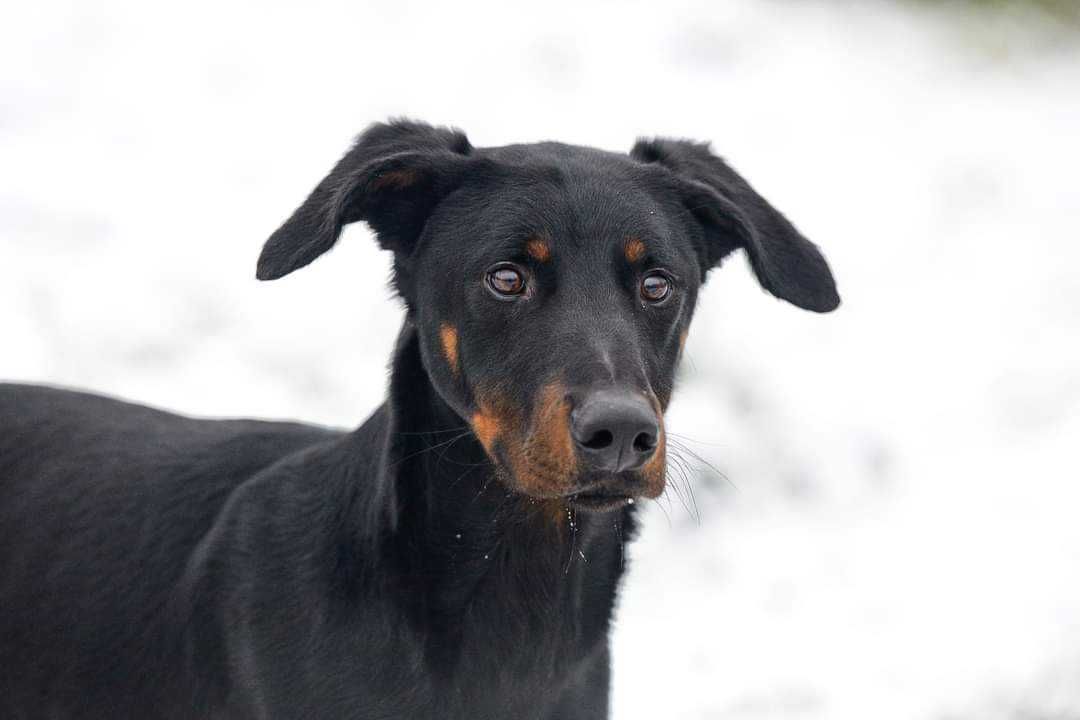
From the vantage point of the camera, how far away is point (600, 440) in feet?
8.86

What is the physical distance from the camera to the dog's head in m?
2.79

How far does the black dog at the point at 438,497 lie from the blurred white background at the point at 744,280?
54.3 inches

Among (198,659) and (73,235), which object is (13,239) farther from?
(198,659)

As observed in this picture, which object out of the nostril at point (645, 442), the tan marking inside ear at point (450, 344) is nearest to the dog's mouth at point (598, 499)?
the nostril at point (645, 442)

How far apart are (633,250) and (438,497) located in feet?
2.21

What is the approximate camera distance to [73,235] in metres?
6.75

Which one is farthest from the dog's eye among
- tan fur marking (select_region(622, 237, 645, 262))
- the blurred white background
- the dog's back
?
the blurred white background

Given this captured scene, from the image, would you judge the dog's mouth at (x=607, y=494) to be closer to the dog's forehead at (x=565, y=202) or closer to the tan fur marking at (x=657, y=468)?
the tan fur marking at (x=657, y=468)

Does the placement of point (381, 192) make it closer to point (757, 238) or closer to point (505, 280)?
point (505, 280)

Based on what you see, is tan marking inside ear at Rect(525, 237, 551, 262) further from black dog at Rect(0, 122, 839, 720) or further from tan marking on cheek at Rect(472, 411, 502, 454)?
tan marking on cheek at Rect(472, 411, 502, 454)

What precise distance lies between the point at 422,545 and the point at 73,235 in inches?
165

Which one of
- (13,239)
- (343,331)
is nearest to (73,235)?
(13,239)

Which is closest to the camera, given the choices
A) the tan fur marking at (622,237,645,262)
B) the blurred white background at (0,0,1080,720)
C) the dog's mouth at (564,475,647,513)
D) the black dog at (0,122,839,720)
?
the dog's mouth at (564,475,647,513)

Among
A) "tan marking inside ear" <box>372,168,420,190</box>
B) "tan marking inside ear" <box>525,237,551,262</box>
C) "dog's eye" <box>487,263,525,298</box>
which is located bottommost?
"dog's eye" <box>487,263,525,298</box>
